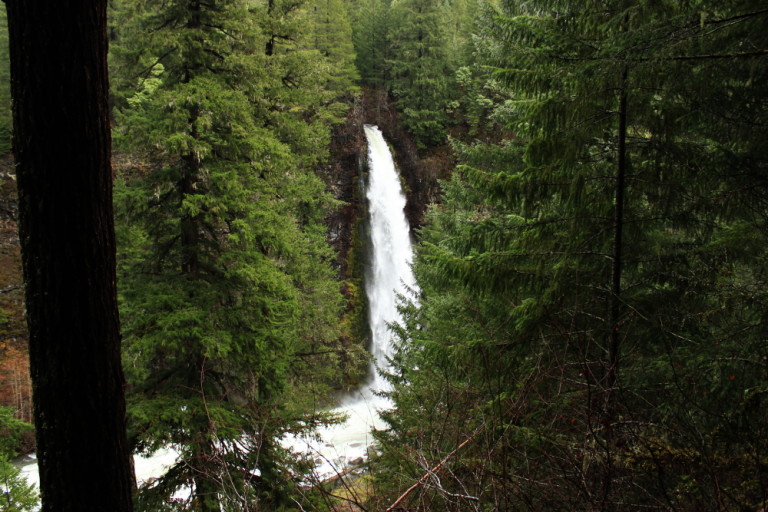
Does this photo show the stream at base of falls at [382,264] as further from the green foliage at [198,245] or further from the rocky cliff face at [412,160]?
the green foliage at [198,245]

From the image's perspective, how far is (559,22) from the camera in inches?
185

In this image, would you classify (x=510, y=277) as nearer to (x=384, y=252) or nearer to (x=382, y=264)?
(x=382, y=264)

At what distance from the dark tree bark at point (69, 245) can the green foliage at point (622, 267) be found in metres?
1.77

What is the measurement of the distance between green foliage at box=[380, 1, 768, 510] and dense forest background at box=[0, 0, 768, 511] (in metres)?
0.03

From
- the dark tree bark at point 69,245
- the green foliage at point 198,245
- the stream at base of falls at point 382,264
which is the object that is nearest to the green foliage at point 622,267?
the dark tree bark at point 69,245

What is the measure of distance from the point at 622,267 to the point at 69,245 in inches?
175

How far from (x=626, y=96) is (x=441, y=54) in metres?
25.6

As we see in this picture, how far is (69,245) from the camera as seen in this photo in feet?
7.18

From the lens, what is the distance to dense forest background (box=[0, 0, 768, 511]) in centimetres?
298

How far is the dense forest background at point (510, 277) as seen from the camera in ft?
9.78

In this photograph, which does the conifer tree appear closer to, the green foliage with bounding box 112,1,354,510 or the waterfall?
A: the waterfall

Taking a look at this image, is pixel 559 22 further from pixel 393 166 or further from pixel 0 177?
pixel 0 177

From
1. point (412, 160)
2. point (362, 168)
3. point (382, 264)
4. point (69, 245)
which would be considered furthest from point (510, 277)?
point (412, 160)

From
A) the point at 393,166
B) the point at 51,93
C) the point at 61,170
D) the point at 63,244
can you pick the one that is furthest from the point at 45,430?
the point at 393,166
